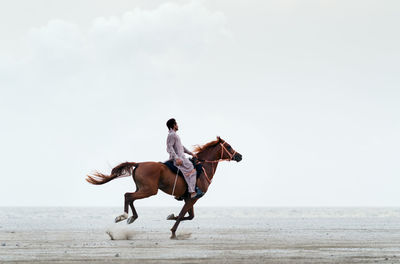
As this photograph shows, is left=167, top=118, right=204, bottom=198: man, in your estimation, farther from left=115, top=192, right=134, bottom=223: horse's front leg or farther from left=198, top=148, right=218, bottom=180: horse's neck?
left=115, top=192, right=134, bottom=223: horse's front leg

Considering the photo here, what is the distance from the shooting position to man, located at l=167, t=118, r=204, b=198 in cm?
1675

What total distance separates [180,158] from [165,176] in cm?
57

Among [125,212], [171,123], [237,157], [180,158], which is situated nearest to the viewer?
[125,212]

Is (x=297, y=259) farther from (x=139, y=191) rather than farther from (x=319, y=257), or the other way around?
(x=139, y=191)

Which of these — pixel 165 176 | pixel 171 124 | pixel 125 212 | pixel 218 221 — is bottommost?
pixel 218 221

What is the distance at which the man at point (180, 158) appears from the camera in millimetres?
16750

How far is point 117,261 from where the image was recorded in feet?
35.2

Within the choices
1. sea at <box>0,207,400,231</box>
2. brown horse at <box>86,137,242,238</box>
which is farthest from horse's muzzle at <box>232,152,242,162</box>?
sea at <box>0,207,400,231</box>

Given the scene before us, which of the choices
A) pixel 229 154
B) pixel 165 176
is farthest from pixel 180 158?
pixel 229 154

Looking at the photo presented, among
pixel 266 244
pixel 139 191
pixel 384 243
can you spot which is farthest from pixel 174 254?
pixel 384 243

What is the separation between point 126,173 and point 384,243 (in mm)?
6179

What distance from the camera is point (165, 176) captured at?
16.6m

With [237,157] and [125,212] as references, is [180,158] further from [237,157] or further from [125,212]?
[125,212]

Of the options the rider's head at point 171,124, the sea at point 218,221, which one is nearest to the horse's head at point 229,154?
the rider's head at point 171,124
